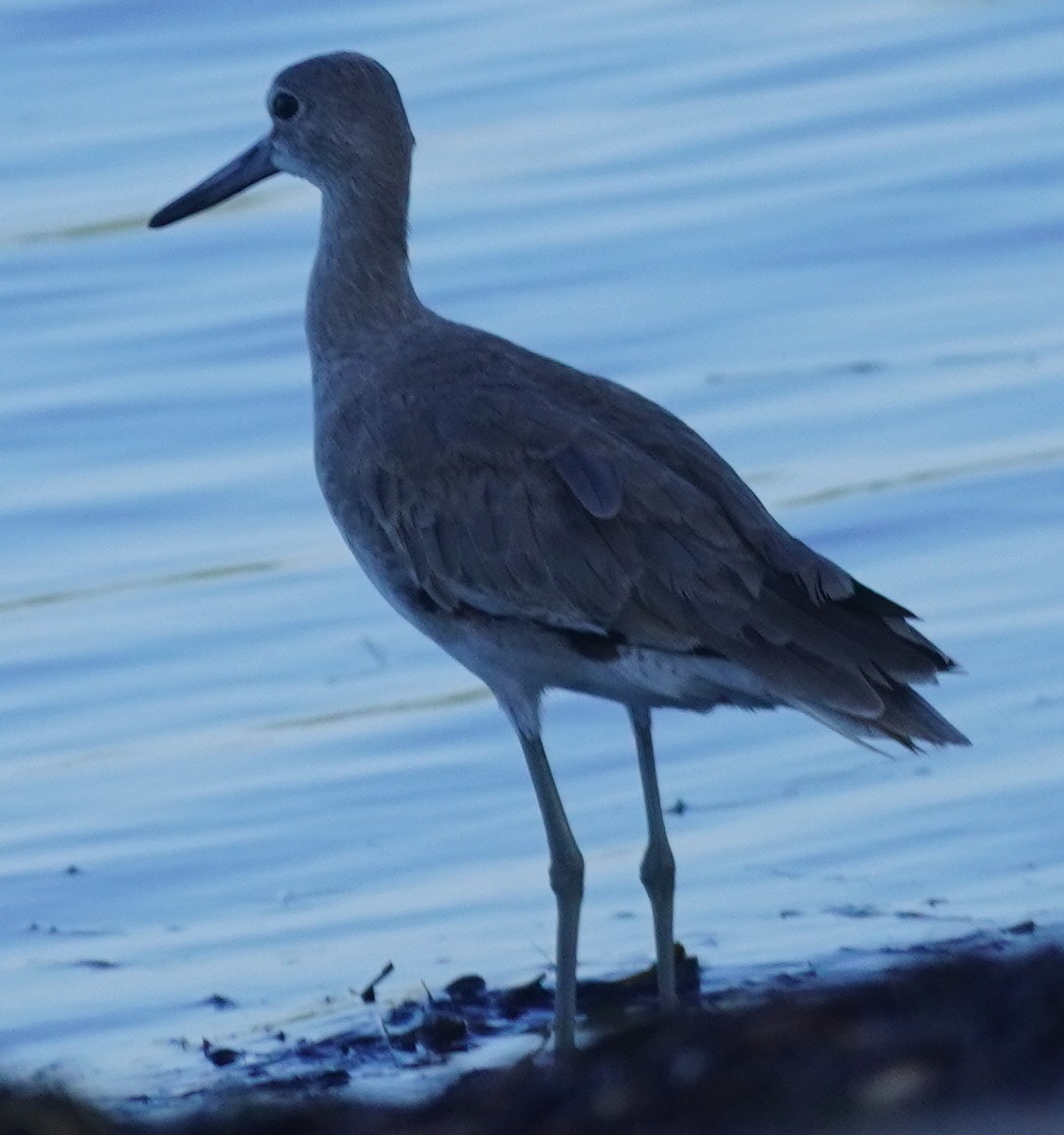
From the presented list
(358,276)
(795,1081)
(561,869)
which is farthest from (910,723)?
(795,1081)

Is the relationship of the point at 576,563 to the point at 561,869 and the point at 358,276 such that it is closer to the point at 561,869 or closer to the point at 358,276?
the point at 561,869

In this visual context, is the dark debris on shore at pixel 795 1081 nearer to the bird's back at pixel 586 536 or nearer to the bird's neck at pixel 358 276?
the bird's back at pixel 586 536

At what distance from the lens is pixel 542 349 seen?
10484 millimetres

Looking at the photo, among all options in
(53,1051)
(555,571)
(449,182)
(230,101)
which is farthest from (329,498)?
(230,101)

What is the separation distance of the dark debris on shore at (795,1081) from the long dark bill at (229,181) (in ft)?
13.3

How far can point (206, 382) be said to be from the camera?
10.5 metres

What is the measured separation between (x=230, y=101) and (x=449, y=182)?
1504mm

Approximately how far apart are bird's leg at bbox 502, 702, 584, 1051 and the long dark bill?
189 centimetres

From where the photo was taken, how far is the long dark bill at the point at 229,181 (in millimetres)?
7703

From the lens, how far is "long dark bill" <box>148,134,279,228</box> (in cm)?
770

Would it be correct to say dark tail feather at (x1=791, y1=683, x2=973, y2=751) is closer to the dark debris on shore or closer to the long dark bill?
the dark debris on shore

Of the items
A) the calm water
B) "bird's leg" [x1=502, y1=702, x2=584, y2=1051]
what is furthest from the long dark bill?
"bird's leg" [x1=502, y1=702, x2=584, y2=1051]

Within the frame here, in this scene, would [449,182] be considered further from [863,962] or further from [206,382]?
[863,962]

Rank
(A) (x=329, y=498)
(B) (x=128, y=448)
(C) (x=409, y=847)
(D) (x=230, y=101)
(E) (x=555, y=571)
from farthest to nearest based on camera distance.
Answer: (D) (x=230, y=101)
(B) (x=128, y=448)
(C) (x=409, y=847)
(A) (x=329, y=498)
(E) (x=555, y=571)
